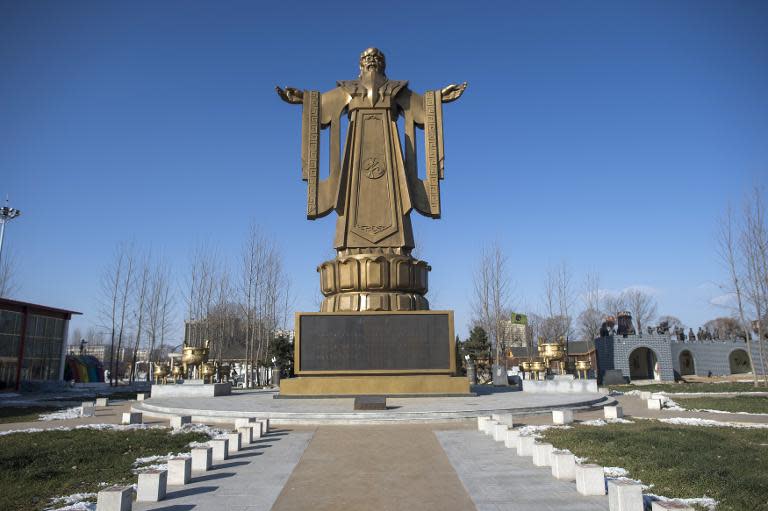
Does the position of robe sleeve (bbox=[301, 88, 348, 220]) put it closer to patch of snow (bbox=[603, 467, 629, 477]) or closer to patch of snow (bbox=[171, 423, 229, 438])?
patch of snow (bbox=[171, 423, 229, 438])

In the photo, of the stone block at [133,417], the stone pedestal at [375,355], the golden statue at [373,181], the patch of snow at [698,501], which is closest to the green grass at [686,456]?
the patch of snow at [698,501]

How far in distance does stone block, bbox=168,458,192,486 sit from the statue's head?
15324 millimetres

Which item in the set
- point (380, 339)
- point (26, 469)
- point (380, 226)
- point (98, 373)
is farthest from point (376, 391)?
point (98, 373)

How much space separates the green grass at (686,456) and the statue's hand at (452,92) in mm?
12126

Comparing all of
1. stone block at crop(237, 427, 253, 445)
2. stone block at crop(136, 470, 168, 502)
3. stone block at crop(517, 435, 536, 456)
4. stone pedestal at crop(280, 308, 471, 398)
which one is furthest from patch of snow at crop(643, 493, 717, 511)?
stone pedestal at crop(280, 308, 471, 398)

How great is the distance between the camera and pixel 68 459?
25.9 ft

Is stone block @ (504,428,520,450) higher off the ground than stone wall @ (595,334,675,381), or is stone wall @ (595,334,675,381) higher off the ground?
stone wall @ (595,334,675,381)

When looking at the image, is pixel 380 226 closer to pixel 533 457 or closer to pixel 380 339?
pixel 380 339

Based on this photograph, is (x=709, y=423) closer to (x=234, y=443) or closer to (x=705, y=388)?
(x=234, y=443)

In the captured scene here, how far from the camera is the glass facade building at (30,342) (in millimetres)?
27953

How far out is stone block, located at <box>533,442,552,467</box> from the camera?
6.89 m

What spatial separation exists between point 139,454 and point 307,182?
11260mm

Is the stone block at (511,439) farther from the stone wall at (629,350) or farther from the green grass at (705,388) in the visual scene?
the stone wall at (629,350)

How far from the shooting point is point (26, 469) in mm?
7168
